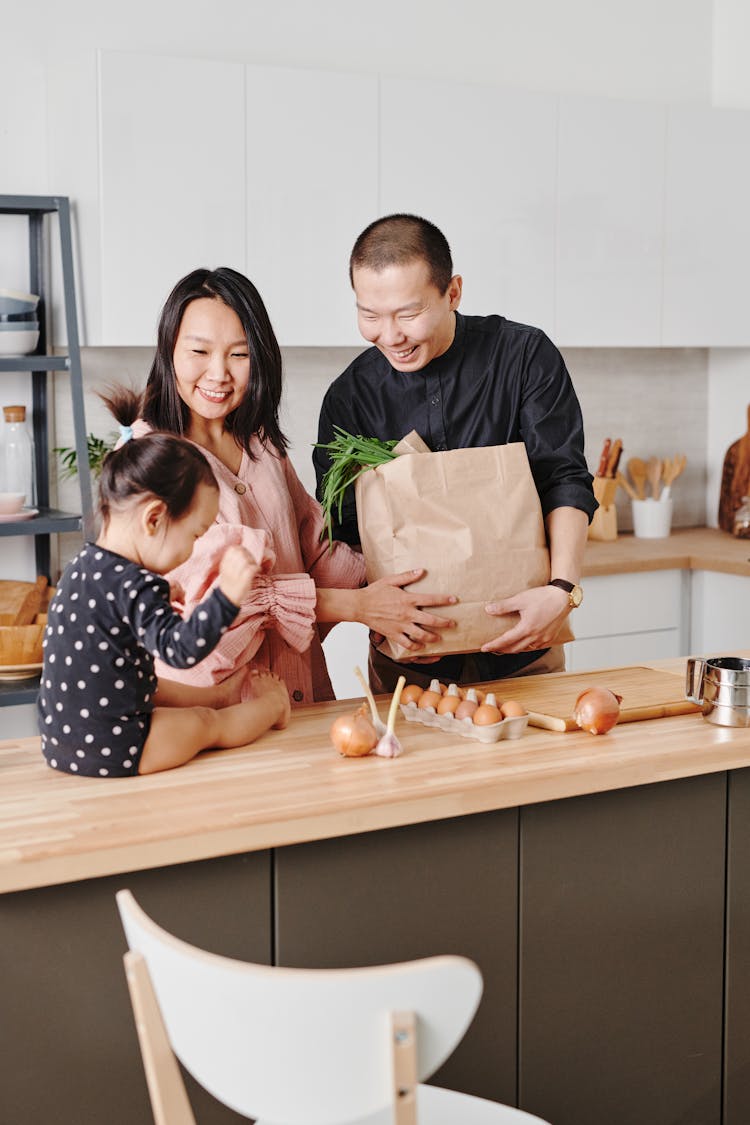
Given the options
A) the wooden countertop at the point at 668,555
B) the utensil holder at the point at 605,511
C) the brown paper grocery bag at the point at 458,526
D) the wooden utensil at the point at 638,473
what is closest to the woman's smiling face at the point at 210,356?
the brown paper grocery bag at the point at 458,526

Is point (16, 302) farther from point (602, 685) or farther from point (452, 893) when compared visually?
point (452, 893)

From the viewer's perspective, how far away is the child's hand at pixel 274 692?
6.32 ft

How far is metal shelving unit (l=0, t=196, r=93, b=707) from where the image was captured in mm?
3301

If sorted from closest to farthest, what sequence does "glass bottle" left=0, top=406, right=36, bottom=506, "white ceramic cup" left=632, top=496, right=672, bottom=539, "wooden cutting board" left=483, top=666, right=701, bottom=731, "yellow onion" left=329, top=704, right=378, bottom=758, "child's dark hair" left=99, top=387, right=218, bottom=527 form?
1. "child's dark hair" left=99, top=387, right=218, bottom=527
2. "yellow onion" left=329, top=704, right=378, bottom=758
3. "wooden cutting board" left=483, top=666, right=701, bottom=731
4. "glass bottle" left=0, top=406, right=36, bottom=506
5. "white ceramic cup" left=632, top=496, right=672, bottom=539

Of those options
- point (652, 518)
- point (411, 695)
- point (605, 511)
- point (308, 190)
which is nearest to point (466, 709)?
point (411, 695)

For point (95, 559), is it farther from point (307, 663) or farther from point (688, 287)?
point (688, 287)

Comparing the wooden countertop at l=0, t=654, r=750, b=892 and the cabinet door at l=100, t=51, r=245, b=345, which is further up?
the cabinet door at l=100, t=51, r=245, b=345

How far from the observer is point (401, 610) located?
204 centimetres

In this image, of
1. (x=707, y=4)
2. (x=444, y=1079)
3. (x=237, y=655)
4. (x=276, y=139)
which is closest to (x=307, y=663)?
(x=237, y=655)

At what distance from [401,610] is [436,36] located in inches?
106

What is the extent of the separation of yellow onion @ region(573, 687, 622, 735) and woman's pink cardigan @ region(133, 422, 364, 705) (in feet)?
1.46

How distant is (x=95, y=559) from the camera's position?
160 centimetres

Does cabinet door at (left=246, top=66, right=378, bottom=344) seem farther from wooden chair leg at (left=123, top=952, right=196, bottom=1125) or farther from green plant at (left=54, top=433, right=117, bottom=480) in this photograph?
wooden chair leg at (left=123, top=952, right=196, bottom=1125)

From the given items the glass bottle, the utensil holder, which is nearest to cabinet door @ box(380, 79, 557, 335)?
the utensil holder
